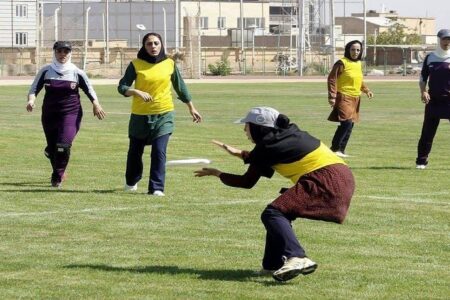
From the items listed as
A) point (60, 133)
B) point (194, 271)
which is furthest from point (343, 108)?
point (194, 271)

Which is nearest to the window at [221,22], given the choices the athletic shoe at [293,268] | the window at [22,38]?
the window at [22,38]

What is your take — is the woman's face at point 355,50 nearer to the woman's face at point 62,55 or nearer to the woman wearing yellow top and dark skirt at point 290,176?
the woman's face at point 62,55

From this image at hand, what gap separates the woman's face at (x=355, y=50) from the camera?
22.3 meters

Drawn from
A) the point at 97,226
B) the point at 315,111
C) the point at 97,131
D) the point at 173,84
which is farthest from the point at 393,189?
the point at 315,111

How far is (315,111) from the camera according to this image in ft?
127

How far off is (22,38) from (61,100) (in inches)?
3587

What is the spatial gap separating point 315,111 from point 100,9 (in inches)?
3218

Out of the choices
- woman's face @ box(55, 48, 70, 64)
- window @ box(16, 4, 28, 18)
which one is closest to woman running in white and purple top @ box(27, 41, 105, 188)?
woman's face @ box(55, 48, 70, 64)

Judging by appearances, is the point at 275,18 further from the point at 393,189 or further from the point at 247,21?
the point at 393,189

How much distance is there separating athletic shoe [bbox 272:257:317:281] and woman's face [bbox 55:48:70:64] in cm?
766

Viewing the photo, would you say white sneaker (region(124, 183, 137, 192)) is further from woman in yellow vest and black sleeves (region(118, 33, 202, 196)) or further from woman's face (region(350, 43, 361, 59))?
Result: woman's face (region(350, 43, 361, 59))

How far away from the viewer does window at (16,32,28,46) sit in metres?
105

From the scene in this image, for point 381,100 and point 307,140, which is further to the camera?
point 381,100

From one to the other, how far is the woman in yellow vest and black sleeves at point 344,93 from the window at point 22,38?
8434 cm
